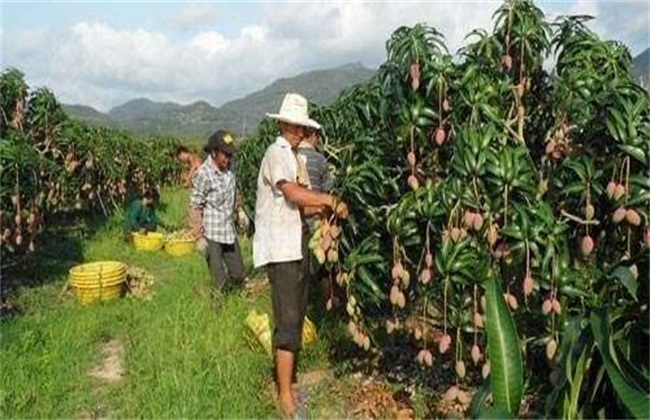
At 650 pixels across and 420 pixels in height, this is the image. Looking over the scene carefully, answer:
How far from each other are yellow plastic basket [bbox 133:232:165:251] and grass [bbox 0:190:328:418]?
253 centimetres

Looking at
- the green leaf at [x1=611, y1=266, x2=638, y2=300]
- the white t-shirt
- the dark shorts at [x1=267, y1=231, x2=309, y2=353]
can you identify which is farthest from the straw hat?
the green leaf at [x1=611, y1=266, x2=638, y2=300]

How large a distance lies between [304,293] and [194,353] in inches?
47.2

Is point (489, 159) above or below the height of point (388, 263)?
above

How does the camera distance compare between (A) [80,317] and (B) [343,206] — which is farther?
(A) [80,317]

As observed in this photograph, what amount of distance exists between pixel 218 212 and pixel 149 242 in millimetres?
3889

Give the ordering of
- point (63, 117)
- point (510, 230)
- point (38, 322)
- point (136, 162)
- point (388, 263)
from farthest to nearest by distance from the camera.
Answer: point (136, 162) → point (63, 117) → point (38, 322) → point (388, 263) → point (510, 230)

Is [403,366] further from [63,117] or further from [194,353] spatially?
[63,117]

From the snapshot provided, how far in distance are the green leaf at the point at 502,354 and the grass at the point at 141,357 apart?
2.16 m

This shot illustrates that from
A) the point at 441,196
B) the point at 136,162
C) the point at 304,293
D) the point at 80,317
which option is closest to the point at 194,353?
the point at 304,293

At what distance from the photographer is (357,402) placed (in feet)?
13.2

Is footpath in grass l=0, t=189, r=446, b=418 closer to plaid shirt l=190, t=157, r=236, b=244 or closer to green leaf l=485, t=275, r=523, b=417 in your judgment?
plaid shirt l=190, t=157, r=236, b=244

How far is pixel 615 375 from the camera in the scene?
1716mm

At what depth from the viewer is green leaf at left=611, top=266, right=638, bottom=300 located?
181 cm

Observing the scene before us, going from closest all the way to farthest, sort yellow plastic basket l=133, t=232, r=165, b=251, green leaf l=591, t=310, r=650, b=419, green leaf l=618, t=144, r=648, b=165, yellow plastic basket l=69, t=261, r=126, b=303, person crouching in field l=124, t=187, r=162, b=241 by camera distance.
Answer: green leaf l=591, t=310, r=650, b=419
green leaf l=618, t=144, r=648, b=165
yellow plastic basket l=69, t=261, r=126, b=303
yellow plastic basket l=133, t=232, r=165, b=251
person crouching in field l=124, t=187, r=162, b=241
